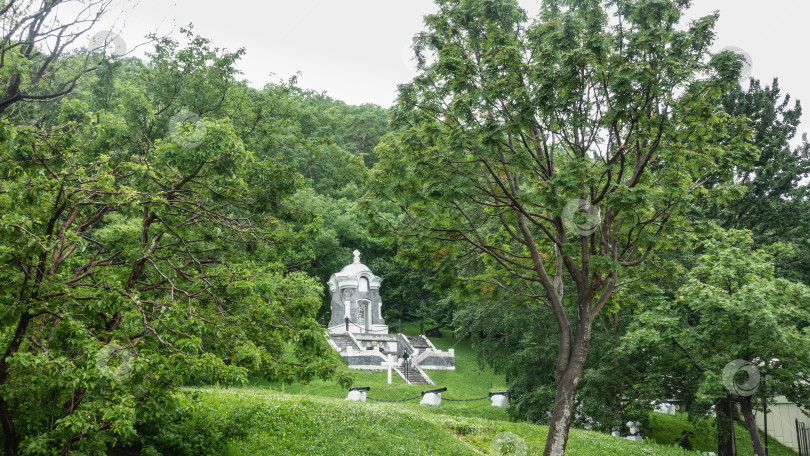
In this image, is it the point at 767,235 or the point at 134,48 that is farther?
the point at 767,235

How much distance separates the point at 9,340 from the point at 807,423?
86.1 ft

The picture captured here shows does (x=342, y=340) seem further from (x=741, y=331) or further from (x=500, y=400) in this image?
(x=741, y=331)

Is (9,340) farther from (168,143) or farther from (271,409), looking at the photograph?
(271,409)

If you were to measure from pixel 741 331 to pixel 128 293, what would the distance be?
1424 centimetres

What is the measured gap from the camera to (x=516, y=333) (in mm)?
19844

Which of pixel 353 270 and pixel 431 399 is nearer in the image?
pixel 431 399

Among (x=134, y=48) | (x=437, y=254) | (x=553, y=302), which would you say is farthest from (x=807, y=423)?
(x=134, y=48)

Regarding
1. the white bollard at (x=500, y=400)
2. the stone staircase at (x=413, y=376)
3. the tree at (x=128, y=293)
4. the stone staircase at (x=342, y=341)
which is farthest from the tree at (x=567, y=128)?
the stone staircase at (x=342, y=341)

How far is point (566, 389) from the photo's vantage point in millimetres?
10695

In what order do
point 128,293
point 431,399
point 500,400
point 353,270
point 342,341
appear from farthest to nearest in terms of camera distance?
1. point 353,270
2. point 342,341
3. point 500,400
4. point 431,399
5. point 128,293

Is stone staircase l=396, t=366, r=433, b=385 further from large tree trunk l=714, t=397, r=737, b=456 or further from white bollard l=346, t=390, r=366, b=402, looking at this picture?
large tree trunk l=714, t=397, r=737, b=456

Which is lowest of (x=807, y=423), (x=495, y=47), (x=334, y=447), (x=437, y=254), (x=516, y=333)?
(x=807, y=423)

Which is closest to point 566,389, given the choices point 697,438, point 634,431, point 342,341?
point 634,431

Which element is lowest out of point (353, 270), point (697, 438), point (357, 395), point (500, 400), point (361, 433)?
point (697, 438)
